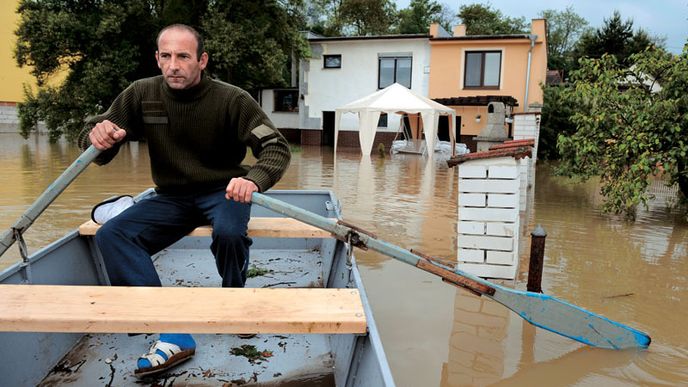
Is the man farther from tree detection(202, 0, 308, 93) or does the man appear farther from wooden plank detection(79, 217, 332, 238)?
tree detection(202, 0, 308, 93)

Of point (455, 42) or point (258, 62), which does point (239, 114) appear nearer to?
point (258, 62)

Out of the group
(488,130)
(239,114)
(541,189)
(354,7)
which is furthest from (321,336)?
(354,7)

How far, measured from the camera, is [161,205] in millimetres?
3129

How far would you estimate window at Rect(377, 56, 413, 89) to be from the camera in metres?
23.8

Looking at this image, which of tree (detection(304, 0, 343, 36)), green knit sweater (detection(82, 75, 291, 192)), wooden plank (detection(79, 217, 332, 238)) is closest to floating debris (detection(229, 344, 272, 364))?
wooden plank (detection(79, 217, 332, 238))

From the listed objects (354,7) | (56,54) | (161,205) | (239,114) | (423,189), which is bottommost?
(423,189)

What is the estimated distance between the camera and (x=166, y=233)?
314cm

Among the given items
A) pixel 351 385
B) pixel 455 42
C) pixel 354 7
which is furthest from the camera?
pixel 354 7

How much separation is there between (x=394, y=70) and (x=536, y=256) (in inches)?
829

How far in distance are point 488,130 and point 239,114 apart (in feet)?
22.4

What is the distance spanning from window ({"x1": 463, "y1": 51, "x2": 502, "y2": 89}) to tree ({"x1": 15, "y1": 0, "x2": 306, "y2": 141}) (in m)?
7.79

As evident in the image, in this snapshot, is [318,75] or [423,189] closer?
[423,189]

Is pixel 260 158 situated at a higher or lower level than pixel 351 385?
higher

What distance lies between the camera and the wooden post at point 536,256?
3842 mm
